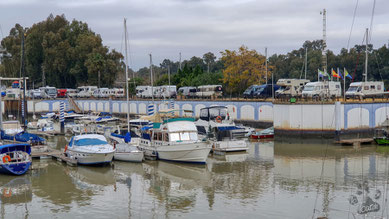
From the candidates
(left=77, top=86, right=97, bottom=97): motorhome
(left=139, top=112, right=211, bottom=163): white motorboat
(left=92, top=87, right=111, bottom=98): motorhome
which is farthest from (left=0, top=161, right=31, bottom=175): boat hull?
(left=77, top=86, right=97, bottom=97): motorhome

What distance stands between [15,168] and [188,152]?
39.7 feet

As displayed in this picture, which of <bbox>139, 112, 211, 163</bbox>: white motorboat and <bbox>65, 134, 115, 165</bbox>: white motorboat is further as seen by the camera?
<bbox>139, 112, 211, 163</bbox>: white motorboat

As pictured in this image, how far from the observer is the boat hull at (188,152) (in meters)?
34.6

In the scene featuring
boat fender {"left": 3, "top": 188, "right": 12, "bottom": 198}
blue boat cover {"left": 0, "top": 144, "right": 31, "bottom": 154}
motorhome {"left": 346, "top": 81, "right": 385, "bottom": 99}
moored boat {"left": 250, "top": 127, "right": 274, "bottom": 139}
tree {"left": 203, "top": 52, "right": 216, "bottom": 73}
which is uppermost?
tree {"left": 203, "top": 52, "right": 216, "bottom": 73}

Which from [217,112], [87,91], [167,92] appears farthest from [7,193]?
[87,91]

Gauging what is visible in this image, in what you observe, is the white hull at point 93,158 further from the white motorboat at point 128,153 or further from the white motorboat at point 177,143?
the white motorboat at point 177,143

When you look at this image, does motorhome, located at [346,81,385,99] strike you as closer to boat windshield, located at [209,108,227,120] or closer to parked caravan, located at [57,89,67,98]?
boat windshield, located at [209,108,227,120]

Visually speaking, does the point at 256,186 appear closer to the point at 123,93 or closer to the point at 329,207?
the point at 329,207

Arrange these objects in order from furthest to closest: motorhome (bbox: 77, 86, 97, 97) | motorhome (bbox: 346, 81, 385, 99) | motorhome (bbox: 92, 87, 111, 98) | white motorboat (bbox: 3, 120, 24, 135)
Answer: motorhome (bbox: 77, 86, 97, 97)
motorhome (bbox: 92, 87, 111, 98)
motorhome (bbox: 346, 81, 385, 99)
white motorboat (bbox: 3, 120, 24, 135)

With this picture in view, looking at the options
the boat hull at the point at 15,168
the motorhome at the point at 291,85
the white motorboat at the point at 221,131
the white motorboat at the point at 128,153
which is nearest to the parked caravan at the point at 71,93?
the motorhome at the point at 291,85

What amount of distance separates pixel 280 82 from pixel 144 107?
28.0 metres

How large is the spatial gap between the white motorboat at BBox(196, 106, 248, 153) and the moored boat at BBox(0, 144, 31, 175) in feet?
51.1

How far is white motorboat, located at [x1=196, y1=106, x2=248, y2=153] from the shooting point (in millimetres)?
40625

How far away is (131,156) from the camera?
36.2 m
